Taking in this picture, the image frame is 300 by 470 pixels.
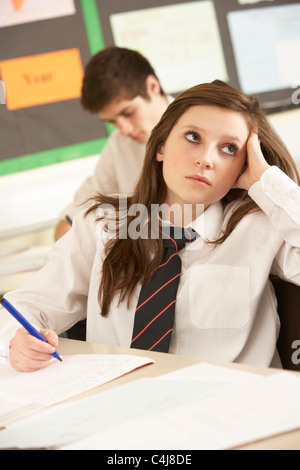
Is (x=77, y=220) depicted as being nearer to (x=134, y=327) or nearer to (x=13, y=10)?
(x=134, y=327)

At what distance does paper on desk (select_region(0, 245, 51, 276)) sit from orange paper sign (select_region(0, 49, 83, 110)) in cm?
80

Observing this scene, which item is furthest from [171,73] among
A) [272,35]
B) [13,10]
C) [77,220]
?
[77,220]

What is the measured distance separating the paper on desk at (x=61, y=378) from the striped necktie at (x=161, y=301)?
0.20 m

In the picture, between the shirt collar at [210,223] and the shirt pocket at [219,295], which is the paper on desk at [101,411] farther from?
the shirt collar at [210,223]

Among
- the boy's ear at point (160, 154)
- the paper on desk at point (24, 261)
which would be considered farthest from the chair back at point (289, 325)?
the paper on desk at point (24, 261)

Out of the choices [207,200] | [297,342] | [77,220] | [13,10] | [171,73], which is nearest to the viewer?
[297,342]

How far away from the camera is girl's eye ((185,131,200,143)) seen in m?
1.45

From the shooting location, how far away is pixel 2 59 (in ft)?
10.5

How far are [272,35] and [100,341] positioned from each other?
2.61 m

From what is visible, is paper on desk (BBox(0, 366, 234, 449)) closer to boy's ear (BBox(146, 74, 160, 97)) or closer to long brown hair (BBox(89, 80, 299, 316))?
long brown hair (BBox(89, 80, 299, 316))

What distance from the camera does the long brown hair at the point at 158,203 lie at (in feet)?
4.70

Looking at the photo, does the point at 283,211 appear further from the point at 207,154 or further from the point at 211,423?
the point at 211,423

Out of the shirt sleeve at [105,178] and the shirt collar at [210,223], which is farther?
the shirt sleeve at [105,178]

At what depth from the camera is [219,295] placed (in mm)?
1413
